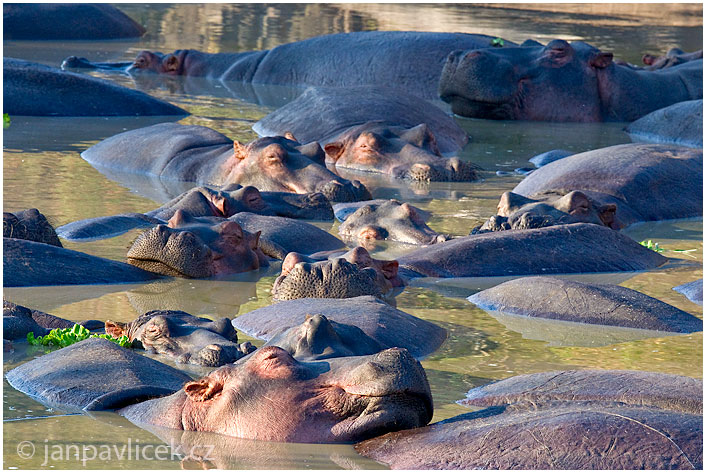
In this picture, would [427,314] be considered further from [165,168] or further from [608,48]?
[608,48]

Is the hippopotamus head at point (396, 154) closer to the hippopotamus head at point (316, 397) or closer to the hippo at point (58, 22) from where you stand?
the hippopotamus head at point (316, 397)

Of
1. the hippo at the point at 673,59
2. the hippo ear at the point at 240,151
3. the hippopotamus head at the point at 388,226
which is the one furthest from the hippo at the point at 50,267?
the hippo at the point at 673,59

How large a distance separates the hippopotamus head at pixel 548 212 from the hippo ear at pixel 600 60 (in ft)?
18.3

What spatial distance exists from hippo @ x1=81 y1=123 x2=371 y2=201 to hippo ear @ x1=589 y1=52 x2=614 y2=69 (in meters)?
4.54

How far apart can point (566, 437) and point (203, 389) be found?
1236 millimetres

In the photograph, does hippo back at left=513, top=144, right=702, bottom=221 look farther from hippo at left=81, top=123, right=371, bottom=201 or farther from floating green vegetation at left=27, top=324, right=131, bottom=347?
floating green vegetation at left=27, top=324, right=131, bottom=347

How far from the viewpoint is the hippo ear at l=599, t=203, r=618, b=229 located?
27.1ft

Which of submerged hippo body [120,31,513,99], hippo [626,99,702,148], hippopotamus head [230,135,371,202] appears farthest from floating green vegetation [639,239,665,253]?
submerged hippo body [120,31,513,99]

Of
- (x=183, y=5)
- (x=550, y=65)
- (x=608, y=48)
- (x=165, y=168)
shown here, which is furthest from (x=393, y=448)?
(x=183, y=5)

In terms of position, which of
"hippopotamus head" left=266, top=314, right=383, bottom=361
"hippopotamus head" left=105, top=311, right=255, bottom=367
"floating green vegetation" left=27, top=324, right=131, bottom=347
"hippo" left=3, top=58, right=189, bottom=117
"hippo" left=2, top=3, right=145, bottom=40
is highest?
"hippopotamus head" left=266, top=314, right=383, bottom=361

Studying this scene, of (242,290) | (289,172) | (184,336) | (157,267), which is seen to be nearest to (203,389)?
(184,336)

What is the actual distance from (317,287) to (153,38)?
53.6 feet

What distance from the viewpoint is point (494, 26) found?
2331 centimetres

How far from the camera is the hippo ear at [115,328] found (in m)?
5.79
